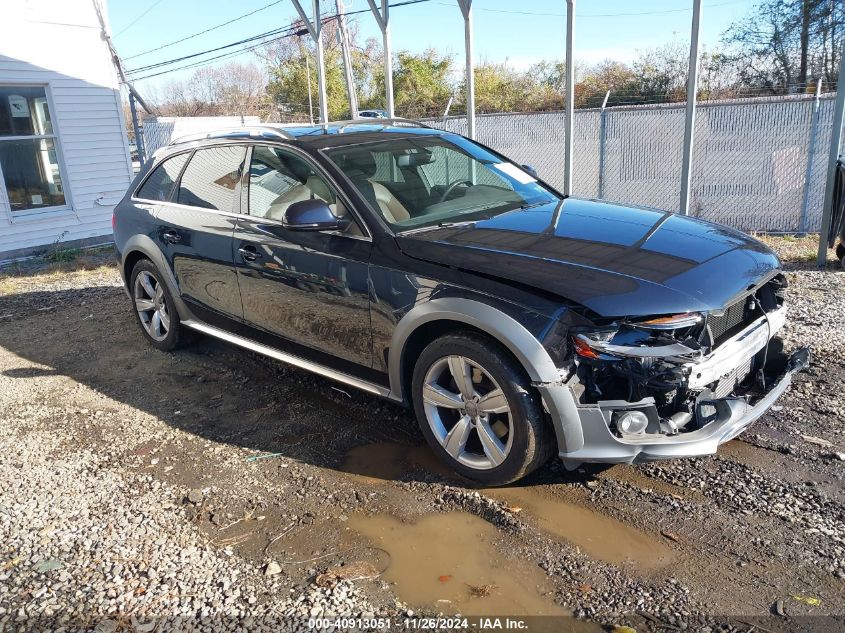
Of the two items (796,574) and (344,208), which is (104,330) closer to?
(344,208)

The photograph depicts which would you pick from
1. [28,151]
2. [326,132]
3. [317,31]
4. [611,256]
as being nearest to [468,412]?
[611,256]

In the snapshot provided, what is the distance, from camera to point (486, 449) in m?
3.35

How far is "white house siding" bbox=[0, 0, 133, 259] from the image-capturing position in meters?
10.6

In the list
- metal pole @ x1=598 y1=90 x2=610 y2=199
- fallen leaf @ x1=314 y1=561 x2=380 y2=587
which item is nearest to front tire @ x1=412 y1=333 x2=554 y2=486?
fallen leaf @ x1=314 y1=561 x2=380 y2=587

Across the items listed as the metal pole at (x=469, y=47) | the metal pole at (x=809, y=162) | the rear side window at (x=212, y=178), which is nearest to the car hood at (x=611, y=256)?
the rear side window at (x=212, y=178)

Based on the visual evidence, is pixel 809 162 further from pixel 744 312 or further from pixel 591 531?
pixel 591 531

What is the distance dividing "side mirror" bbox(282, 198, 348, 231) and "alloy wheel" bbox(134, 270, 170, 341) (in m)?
2.23

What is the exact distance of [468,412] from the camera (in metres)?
3.37

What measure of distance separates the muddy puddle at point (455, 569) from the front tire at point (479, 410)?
308mm

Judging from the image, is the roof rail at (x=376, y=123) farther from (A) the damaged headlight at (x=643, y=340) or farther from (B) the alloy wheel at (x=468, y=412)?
(A) the damaged headlight at (x=643, y=340)

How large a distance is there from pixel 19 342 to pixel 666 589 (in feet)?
20.4

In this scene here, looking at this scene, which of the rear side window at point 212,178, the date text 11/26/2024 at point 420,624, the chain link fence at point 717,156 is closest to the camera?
the date text 11/26/2024 at point 420,624

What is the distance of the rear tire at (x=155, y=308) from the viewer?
553 centimetres

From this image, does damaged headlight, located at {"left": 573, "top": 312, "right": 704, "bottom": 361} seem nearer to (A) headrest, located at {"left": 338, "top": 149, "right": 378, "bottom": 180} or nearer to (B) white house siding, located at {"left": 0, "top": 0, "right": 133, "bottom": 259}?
(A) headrest, located at {"left": 338, "top": 149, "right": 378, "bottom": 180}
